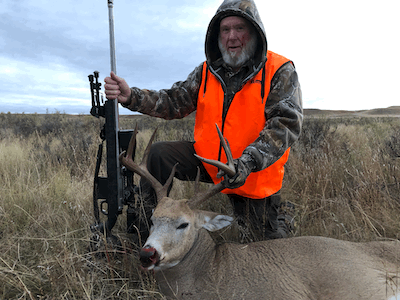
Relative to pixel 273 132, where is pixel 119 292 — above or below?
below

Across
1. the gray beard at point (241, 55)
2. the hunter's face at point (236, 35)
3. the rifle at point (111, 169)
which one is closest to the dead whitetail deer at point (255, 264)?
the rifle at point (111, 169)

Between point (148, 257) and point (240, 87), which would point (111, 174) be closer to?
point (148, 257)

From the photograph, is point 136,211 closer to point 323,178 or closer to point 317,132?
point 323,178

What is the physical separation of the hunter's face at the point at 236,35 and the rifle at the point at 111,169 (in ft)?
4.39

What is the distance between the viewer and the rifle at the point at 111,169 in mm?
3232

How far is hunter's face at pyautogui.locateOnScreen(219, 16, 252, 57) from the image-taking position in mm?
3652

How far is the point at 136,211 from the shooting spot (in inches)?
132

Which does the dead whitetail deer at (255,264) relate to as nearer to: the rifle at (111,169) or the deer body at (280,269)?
the deer body at (280,269)

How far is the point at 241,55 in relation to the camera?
363 centimetres

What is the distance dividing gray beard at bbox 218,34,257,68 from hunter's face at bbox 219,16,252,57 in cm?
2

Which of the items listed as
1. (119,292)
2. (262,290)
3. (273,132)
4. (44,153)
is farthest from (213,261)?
(44,153)

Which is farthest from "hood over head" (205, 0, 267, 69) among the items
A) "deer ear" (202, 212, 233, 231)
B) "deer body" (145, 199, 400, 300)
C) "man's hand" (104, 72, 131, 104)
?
"deer body" (145, 199, 400, 300)

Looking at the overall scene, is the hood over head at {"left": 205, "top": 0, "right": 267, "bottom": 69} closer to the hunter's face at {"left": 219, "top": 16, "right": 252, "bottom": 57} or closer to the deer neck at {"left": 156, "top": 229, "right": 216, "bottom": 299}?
the hunter's face at {"left": 219, "top": 16, "right": 252, "bottom": 57}

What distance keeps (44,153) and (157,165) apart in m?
A: 4.10
